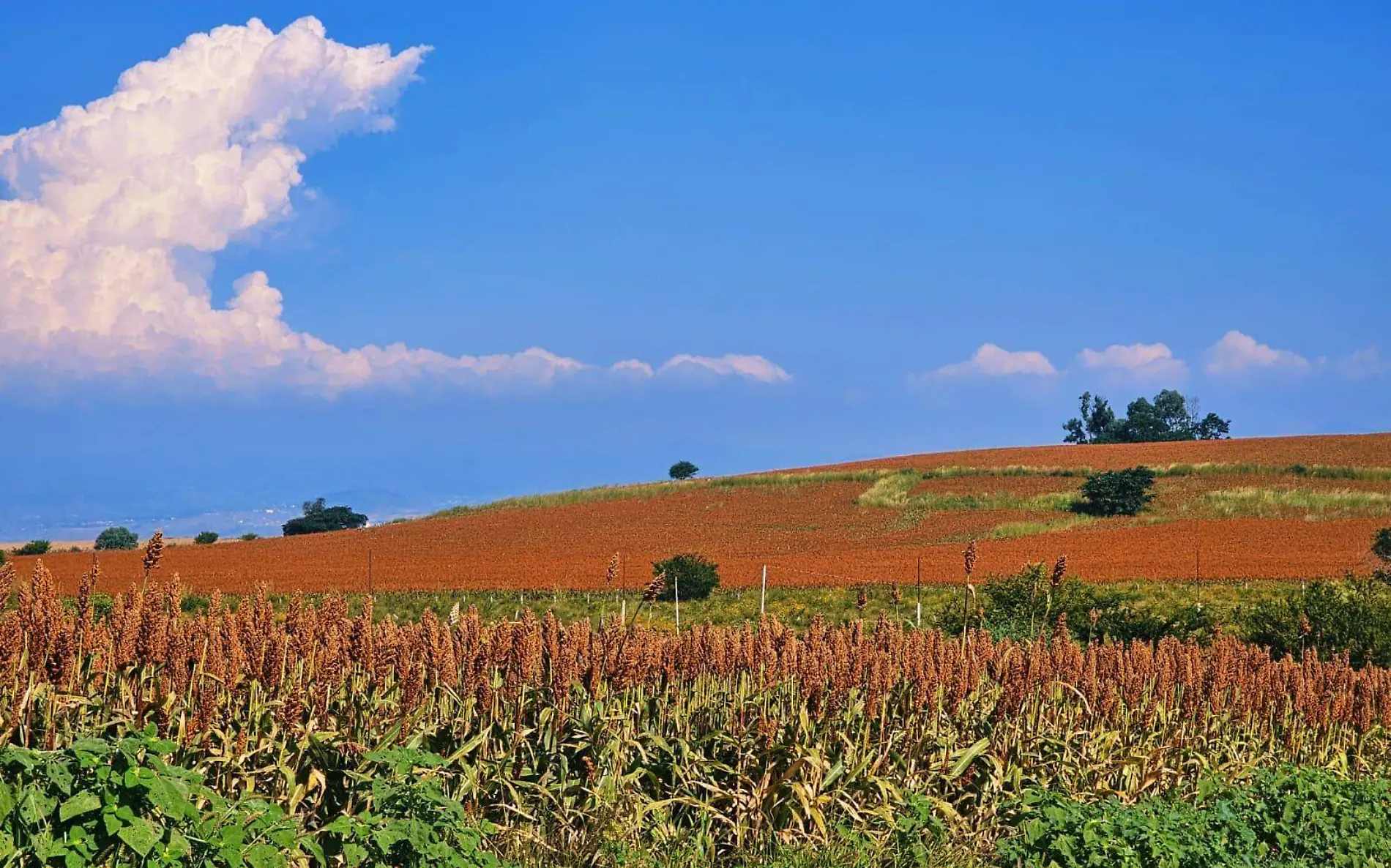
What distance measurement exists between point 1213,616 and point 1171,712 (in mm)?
11077

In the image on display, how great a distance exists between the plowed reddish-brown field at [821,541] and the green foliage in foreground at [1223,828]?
1832 cm

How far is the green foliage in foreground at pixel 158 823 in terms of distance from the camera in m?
5.03

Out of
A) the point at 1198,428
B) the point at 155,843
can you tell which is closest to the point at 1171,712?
the point at 155,843

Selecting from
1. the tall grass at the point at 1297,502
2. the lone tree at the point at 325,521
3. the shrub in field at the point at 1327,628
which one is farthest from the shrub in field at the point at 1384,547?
the lone tree at the point at 325,521

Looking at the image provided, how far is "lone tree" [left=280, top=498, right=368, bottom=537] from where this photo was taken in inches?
3059

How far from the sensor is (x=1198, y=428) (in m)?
122

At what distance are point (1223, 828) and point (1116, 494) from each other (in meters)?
47.9

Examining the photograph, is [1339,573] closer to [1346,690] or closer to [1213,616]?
[1213,616]

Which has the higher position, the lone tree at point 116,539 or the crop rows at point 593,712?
the lone tree at point 116,539

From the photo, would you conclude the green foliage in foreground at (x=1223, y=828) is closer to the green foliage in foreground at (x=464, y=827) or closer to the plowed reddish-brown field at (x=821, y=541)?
the green foliage in foreground at (x=464, y=827)

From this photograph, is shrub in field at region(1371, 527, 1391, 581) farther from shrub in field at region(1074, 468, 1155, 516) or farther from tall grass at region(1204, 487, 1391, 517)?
shrub in field at region(1074, 468, 1155, 516)

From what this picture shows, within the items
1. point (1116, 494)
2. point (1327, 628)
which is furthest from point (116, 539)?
point (1327, 628)

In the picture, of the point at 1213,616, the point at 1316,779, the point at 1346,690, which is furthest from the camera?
the point at 1213,616

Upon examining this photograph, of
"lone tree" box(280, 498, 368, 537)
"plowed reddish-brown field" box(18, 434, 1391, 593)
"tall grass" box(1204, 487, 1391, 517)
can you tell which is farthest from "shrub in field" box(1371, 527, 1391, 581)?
"lone tree" box(280, 498, 368, 537)
